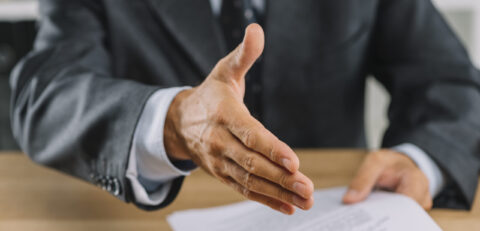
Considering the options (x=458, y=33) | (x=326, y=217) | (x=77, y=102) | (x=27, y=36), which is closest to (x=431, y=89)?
(x=326, y=217)

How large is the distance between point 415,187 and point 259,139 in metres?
0.21

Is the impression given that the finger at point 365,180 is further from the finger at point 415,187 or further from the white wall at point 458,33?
the white wall at point 458,33

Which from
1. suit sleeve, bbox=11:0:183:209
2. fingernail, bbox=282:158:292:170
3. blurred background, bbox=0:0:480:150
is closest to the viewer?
fingernail, bbox=282:158:292:170

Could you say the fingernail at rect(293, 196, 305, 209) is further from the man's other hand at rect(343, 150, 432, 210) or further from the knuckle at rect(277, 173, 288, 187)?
the man's other hand at rect(343, 150, 432, 210)

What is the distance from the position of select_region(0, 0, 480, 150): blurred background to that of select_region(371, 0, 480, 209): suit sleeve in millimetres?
502

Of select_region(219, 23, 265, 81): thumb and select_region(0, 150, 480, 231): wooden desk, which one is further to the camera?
select_region(0, 150, 480, 231): wooden desk

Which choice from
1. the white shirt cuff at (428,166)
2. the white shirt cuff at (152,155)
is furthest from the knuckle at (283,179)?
the white shirt cuff at (428,166)

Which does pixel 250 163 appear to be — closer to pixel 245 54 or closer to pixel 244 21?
pixel 245 54

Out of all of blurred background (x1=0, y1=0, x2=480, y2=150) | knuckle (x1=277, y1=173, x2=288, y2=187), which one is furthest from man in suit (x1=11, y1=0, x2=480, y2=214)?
blurred background (x1=0, y1=0, x2=480, y2=150)

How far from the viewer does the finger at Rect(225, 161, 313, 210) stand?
0.23m

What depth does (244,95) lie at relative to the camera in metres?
0.28

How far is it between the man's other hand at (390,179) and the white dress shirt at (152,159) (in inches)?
5.8

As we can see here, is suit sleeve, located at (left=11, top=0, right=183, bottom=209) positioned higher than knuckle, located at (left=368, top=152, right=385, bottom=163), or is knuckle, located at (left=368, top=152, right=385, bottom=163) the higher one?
suit sleeve, located at (left=11, top=0, right=183, bottom=209)

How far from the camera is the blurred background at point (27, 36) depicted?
1.13 m
